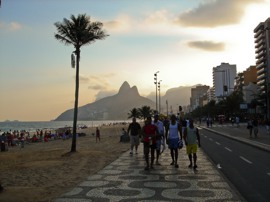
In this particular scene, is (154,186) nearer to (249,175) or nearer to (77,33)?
(249,175)

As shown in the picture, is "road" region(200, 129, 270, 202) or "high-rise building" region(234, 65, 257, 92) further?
"high-rise building" region(234, 65, 257, 92)

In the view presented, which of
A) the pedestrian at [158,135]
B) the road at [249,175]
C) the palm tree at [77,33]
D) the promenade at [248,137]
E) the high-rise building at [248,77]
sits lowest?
the road at [249,175]

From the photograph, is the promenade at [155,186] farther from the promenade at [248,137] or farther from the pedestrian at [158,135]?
the promenade at [248,137]

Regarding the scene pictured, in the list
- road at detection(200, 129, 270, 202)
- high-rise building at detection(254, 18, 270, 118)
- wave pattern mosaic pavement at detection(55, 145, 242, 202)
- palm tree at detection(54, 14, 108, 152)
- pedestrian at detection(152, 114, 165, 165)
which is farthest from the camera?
high-rise building at detection(254, 18, 270, 118)

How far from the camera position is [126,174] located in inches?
417

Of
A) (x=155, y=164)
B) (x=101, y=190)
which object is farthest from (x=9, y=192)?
(x=155, y=164)

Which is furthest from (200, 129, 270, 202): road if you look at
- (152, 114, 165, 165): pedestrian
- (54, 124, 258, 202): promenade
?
(152, 114, 165, 165): pedestrian

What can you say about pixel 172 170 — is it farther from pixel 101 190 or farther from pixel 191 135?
pixel 101 190

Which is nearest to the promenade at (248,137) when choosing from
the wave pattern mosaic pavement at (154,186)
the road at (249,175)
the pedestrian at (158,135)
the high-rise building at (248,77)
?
the road at (249,175)

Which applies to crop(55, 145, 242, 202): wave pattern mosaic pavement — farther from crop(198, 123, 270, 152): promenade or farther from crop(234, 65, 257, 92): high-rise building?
crop(234, 65, 257, 92): high-rise building

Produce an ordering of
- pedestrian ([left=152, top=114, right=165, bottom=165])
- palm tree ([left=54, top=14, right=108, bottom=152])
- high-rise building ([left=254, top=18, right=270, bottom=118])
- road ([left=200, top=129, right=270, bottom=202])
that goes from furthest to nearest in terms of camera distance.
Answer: high-rise building ([left=254, top=18, right=270, bottom=118]) → palm tree ([left=54, top=14, right=108, bottom=152]) → pedestrian ([left=152, top=114, right=165, bottom=165]) → road ([left=200, top=129, right=270, bottom=202])

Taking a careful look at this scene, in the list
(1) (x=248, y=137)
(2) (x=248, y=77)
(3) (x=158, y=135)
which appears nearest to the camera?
(3) (x=158, y=135)

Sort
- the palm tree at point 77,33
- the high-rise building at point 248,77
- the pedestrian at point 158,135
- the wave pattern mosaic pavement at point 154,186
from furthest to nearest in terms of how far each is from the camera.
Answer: the high-rise building at point 248,77 < the palm tree at point 77,33 < the pedestrian at point 158,135 < the wave pattern mosaic pavement at point 154,186

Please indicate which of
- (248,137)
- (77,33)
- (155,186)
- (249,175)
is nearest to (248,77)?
(248,137)
